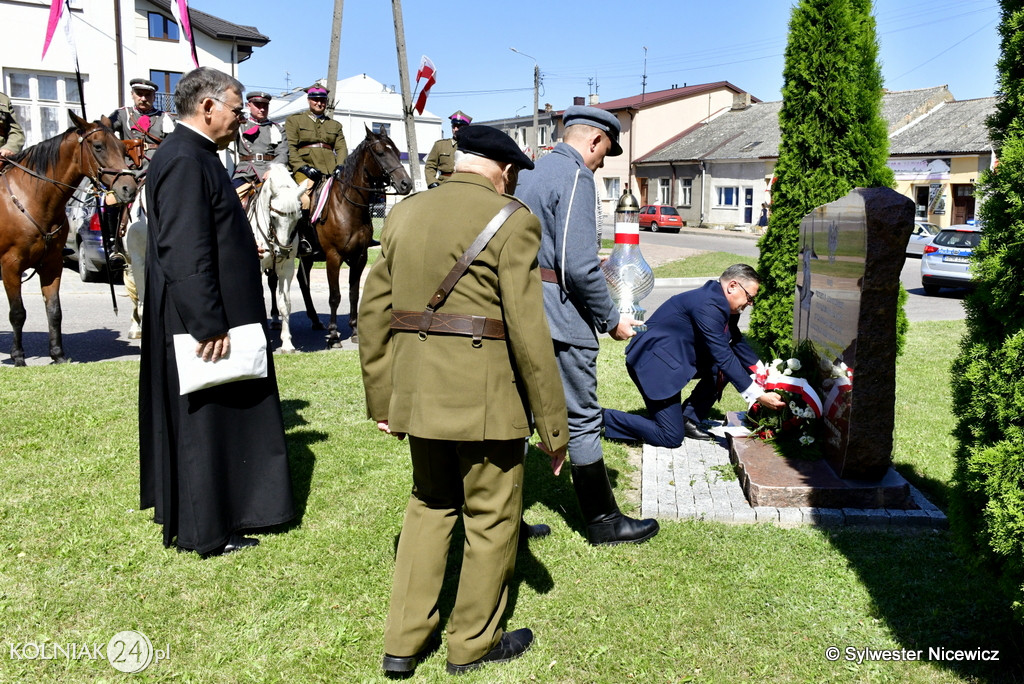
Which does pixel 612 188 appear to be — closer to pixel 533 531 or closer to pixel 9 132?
pixel 9 132

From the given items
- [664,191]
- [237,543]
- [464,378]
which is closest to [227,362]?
[237,543]

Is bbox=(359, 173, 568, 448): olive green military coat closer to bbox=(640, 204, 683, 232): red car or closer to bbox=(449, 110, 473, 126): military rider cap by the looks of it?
bbox=(449, 110, 473, 126): military rider cap

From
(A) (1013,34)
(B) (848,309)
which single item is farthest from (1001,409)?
(B) (848,309)

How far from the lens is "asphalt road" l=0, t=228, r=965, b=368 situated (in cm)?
980

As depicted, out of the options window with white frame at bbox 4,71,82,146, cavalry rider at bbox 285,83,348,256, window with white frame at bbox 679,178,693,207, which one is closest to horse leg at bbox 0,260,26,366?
cavalry rider at bbox 285,83,348,256

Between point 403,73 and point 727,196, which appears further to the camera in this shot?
point 727,196

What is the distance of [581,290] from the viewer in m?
4.14

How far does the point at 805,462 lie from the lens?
5207 mm

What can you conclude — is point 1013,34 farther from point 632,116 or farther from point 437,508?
point 632,116

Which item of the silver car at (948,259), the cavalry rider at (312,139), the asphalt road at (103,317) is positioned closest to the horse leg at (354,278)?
the asphalt road at (103,317)

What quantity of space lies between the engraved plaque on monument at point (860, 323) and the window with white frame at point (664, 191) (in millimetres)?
48630

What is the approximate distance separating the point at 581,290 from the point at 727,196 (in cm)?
4645

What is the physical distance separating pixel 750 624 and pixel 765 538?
0.93 metres

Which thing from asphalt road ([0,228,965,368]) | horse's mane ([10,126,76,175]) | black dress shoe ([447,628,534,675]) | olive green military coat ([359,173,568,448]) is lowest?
black dress shoe ([447,628,534,675])
